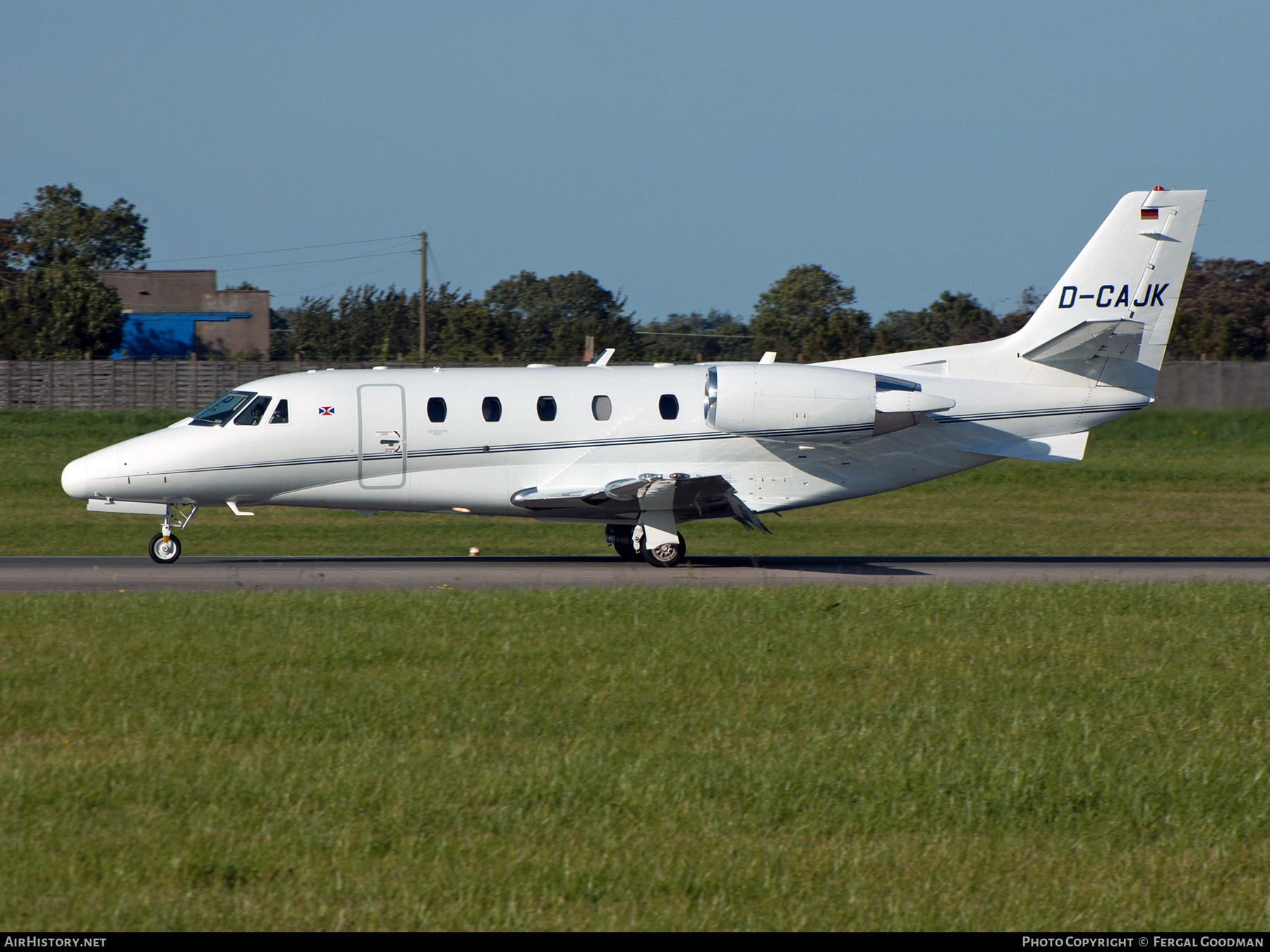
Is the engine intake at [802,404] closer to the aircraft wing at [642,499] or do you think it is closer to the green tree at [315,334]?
the aircraft wing at [642,499]

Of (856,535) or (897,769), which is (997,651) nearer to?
(897,769)

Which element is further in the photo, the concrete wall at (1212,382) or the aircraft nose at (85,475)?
the concrete wall at (1212,382)

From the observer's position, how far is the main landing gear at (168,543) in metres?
18.7

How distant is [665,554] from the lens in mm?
19078

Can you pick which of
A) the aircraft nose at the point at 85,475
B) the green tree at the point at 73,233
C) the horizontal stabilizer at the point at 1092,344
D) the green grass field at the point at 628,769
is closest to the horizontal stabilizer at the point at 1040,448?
the horizontal stabilizer at the point at 1092,344

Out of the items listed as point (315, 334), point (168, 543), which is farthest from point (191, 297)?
point (168, 543)

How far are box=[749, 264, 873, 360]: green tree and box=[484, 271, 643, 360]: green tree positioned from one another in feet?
24.3

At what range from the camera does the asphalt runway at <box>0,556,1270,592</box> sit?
55.1 feet

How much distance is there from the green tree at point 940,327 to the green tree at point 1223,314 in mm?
7587

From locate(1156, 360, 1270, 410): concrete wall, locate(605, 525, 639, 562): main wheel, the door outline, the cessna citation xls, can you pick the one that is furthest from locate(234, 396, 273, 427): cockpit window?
locate(1156, 360, 1270, 410): concrete wall

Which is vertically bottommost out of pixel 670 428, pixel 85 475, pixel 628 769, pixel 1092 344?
pixel 628 769

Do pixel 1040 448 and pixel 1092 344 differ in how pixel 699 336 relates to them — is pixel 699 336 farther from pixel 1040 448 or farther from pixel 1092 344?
pixel 1092 344

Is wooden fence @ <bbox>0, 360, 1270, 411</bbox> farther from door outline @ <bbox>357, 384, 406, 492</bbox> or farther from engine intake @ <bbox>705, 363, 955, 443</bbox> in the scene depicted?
engine intake @ <bbox>705, 363, 955, 443</bbox>

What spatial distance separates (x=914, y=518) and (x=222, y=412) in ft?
51.4
